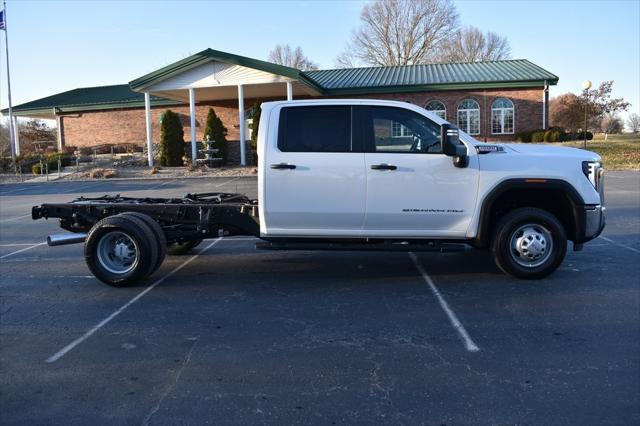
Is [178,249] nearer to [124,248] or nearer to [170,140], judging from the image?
[124,248]

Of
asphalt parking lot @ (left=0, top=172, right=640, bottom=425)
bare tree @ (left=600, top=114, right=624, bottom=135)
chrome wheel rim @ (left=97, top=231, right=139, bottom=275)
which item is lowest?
asphalt parking lot @ (left=0, top=172, right=640, bottom=425)

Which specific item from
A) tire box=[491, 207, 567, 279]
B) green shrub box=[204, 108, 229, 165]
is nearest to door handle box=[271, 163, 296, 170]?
tire box=[491, 207, 567, 279]

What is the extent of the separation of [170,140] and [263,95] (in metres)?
7.10

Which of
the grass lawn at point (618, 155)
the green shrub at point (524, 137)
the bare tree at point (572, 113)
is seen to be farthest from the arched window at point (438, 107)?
the bare tree at point (572, 113)

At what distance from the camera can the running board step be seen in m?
6.63

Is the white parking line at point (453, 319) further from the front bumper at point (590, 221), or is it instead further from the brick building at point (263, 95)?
the brick building at point (263, 95)

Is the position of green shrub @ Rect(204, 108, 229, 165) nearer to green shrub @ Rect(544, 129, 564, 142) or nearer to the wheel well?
green shrub @ Rect(544, 129, 564, 142)

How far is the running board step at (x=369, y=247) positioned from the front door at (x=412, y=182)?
0.12m

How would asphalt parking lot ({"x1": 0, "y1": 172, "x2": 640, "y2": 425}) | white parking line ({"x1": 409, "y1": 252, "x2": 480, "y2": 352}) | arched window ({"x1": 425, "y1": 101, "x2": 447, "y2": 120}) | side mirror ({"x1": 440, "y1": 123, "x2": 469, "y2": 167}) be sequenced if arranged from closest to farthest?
asphalt parking lot ({"x1": 0, "y1": 172, "x2": 640, "y2": 425}) < white parking line ({"x1": 409, "y1": 252, "x2": 480, "y2": 352}) < side mirror ({"x1": 440, "y1": 123, "x2": 469, "y2": 167}) < arched window ({"x1": 425, "y1": 101, "x2": 447, "y2": 120})

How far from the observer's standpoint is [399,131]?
6.72 metres

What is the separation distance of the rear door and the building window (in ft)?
1.41

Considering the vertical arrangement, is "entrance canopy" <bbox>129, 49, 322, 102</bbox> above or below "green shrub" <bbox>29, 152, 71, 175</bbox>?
above

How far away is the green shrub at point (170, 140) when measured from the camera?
30.1m

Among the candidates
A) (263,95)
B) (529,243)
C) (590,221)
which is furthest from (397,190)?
(263,95)
